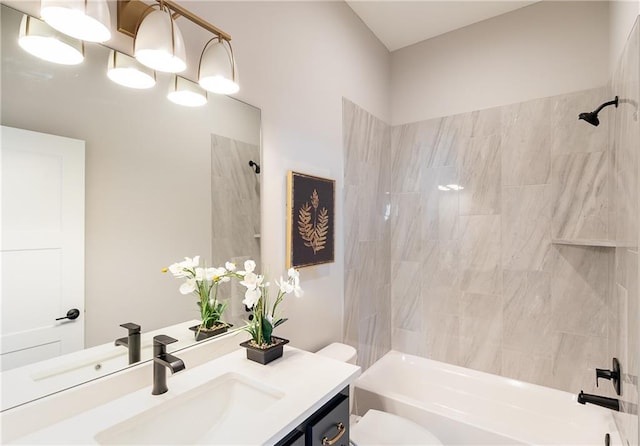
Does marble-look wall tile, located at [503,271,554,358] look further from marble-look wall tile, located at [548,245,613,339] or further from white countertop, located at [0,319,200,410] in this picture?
white countertop, located at [0,319,200,410]

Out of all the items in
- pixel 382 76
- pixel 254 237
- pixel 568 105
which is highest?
pixel 382 76

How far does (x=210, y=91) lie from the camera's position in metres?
1.34

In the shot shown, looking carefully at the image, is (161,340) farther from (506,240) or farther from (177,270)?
(506,240)

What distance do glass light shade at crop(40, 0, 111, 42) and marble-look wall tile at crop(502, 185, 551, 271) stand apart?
2.54 m

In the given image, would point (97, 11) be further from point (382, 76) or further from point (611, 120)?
point (611, 120)

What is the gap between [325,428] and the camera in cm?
105

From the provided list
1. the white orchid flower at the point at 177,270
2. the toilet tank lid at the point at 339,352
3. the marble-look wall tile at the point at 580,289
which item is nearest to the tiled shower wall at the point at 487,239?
the marble-look wall tile at the point at 580,289

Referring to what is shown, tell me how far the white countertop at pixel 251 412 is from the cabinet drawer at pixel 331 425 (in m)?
0.05

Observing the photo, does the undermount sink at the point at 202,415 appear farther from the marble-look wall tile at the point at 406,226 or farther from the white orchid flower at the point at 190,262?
the marble-look wall tile at the point at 406,226

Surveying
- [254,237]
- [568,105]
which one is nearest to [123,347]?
[254,237]

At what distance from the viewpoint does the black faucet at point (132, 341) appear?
1.08 meters

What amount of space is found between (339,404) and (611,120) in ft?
7.46

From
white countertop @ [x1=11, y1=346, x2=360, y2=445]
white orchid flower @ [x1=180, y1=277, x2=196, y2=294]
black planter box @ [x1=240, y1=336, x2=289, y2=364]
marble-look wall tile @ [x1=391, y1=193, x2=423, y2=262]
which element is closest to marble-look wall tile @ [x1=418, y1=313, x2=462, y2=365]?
marble-look wall tile @ [x1=391, y1=193, x2=423, y2=262]

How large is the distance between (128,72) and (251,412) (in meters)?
1.28
